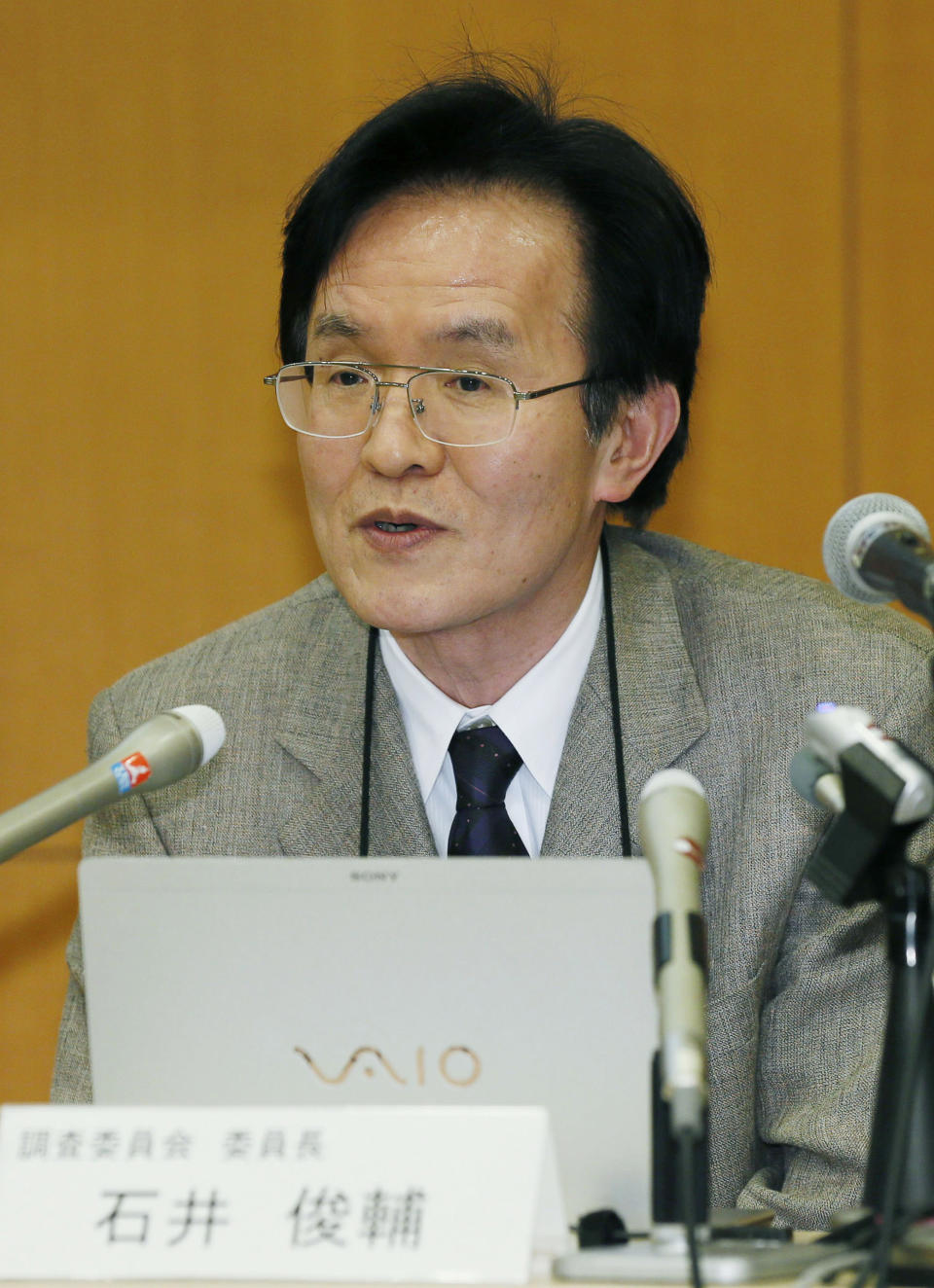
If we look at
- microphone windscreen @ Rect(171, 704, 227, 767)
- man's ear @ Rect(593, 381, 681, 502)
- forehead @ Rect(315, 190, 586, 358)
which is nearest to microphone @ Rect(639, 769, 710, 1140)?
microphone windscreen @ Rect(171, 704, 227, 767)

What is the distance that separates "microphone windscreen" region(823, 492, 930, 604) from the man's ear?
820 millimetres

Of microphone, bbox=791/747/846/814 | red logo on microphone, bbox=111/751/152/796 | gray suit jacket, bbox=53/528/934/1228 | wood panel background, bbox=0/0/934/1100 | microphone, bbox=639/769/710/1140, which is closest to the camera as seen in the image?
microphone, bbox=639/769/710/1140

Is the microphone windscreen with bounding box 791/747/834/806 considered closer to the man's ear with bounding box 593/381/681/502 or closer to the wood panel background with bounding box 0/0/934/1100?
the man's ear with bounding box 593/381/681/502

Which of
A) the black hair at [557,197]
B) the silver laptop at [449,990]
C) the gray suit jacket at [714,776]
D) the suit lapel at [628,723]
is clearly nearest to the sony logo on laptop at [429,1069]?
the silver laptop at [449,990]

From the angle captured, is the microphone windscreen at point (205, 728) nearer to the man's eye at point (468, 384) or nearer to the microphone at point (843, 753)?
the microphone at point (843, 753)

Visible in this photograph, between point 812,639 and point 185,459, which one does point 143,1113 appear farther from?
point 185,459

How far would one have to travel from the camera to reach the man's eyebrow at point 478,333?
1.65m

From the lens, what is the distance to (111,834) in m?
1.74

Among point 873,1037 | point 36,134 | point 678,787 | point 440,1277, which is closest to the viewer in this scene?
point 440,1277

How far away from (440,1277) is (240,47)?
1.88 m

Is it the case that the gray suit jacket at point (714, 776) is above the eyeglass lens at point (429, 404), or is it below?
below

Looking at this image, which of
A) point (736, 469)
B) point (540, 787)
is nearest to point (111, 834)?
point (540, 787)

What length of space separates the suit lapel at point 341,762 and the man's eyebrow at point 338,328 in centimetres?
38

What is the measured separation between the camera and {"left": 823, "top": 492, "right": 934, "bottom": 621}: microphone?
94cm
